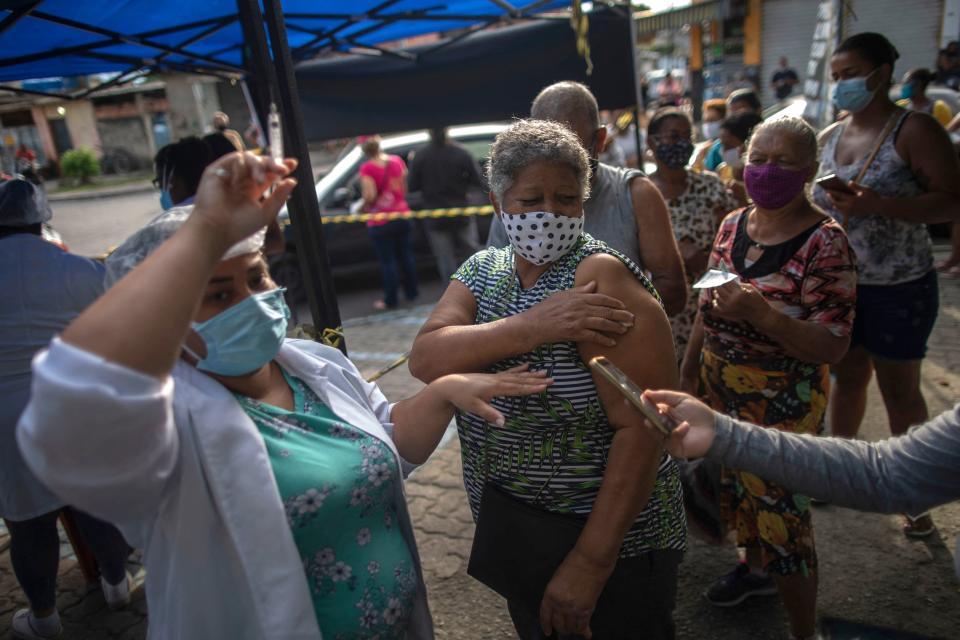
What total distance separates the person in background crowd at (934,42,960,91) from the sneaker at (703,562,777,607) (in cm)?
1178

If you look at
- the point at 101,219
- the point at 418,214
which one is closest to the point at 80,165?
the point at 101,219

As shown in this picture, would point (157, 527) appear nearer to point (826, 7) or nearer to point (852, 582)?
point (852, 582)

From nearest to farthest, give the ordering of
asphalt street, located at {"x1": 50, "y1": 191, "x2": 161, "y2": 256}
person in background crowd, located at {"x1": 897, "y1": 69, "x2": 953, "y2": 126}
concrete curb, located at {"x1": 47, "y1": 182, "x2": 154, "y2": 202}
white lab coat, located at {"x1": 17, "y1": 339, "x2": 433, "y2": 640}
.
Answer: white lab coat, located at {"x1": 17, "y1": 339, "x2": 433, "y2": 640} < person in background crowd, located at {"x1": 897, "y1": 69, "x2": 953, "y2": 126} < asphalt street, located at {"x1": 50, "y1": 191, "x2": 161, "y2": 256} < concrete curb, located at {"x1": 47, "y1": 182, "x2": 154, "y2": 202}

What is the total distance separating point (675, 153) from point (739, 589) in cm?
224

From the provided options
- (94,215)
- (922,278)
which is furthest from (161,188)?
(94,215)

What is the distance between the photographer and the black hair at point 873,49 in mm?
3275

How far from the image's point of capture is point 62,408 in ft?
3.22

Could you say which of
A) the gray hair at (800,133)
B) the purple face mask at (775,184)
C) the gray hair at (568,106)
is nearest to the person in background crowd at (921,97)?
the gray hair at (800,133)

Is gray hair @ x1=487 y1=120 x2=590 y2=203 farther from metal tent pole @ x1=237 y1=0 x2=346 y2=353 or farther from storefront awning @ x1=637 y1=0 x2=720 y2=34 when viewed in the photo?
storefront awning @ x1=637 y1=0 x2=720 y2=34

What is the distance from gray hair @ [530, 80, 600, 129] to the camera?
2617 millimetres

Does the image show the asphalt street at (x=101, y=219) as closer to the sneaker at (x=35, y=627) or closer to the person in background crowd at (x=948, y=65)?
the sneaker at (x=35, y=627)

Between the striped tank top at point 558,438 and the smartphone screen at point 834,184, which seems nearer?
the striped tank top at point 558,438

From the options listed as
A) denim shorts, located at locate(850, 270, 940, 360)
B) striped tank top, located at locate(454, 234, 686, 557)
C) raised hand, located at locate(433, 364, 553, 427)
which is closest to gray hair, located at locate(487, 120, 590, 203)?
striped tank top, located at locate(454, 234, 686, 557)

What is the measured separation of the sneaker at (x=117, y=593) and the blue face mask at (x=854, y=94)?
14.3ft
